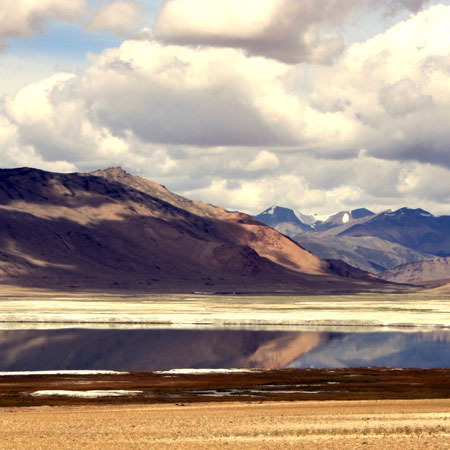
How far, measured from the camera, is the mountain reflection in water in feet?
261

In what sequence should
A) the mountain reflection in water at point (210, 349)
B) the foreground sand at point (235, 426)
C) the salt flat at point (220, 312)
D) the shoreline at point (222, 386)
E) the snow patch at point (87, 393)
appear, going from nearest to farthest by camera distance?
the foreground sand at point (235, 426), the shoreline at point (222, 386), the snow patch at point (87, 393), the mountain reflection in water at point (210, 349), the salt flat at point (220, 312)

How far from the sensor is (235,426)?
114 ft

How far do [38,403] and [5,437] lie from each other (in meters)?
13.9

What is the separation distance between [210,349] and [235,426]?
55986mm

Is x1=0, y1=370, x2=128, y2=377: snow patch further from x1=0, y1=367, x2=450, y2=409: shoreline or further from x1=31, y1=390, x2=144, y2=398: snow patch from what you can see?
x1=31, y1=390, x2=144, y2=398: snow patch

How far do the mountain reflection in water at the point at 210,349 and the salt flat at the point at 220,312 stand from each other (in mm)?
10819

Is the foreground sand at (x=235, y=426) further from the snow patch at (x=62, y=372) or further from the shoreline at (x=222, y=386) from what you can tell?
the snow patch at (x=62, y=372)

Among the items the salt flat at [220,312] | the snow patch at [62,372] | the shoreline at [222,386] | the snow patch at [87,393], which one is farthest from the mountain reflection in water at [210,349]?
the snow patch at [87,393]

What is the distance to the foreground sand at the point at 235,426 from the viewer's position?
3017 centimetres

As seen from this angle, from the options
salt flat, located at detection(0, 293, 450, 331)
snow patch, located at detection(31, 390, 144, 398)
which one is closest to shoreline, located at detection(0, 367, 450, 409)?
snow patch, located at detection(31, 390, 144, 398)

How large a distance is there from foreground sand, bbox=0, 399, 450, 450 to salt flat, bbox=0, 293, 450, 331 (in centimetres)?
7448

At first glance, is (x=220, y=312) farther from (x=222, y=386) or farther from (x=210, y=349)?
(x=222, y=386)

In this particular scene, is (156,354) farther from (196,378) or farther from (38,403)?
(38,403)

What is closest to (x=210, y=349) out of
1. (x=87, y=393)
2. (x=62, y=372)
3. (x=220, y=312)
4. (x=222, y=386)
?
(x=62, y=372)
